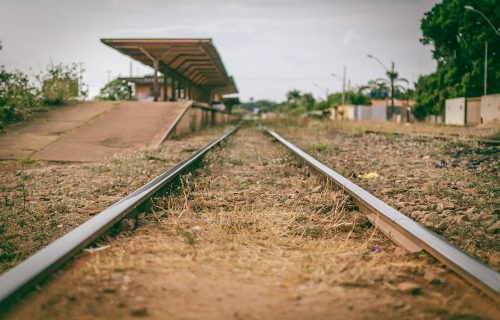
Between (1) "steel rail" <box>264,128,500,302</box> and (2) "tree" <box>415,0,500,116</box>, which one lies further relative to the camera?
(2) "tree" <box>415,0,500,116</box>

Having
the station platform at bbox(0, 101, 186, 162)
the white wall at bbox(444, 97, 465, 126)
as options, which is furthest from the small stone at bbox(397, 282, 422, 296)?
the white wall at bbox(444, 97, 465, 126)

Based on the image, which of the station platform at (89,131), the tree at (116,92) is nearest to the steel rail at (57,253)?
the station platform at (89,131)

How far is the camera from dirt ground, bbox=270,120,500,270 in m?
3.13

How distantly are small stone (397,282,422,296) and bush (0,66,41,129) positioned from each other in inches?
379

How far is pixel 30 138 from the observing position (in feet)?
28.8

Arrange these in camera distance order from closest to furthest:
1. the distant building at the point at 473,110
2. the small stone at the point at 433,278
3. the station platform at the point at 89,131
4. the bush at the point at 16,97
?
1. the small stone at the point at 433,278
2. the station platform at the point at 89,131
3. the bush at the point at 16,97
4. the distant building at the point at 473,110

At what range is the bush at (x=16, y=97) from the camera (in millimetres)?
10664

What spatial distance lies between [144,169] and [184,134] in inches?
322

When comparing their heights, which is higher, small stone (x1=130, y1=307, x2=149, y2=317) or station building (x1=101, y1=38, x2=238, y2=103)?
station building (x1=101, y1=38, x2=238, y2=103)

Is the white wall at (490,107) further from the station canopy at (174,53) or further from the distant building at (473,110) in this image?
the station canopy at (174,53)

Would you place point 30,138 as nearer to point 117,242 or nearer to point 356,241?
point 117,242

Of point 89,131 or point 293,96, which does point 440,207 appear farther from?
point 293,96

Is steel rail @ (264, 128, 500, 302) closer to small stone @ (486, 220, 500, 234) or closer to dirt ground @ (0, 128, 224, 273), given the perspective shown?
small stone @ (486, 220, 500, 234)

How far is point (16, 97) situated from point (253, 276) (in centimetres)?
1154
